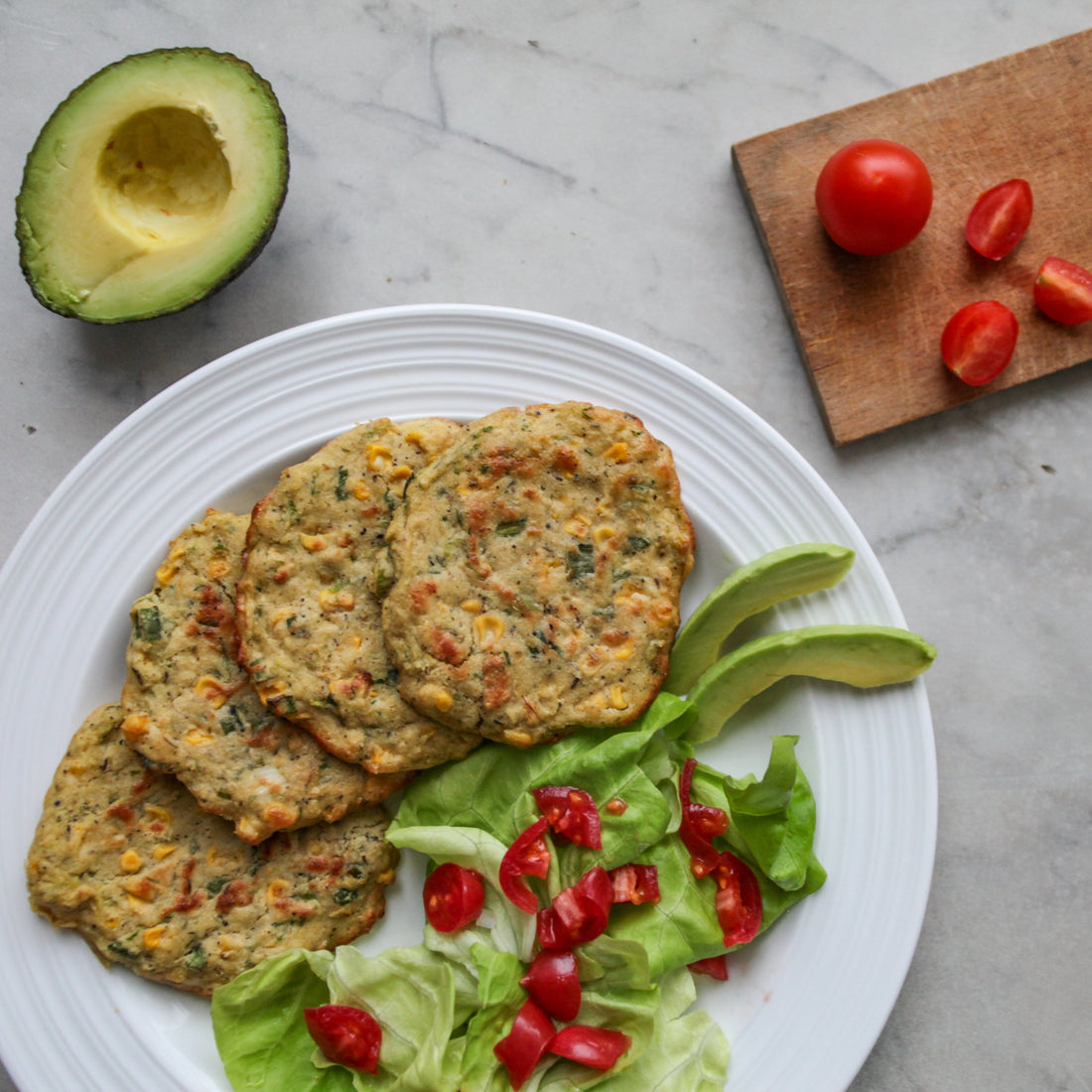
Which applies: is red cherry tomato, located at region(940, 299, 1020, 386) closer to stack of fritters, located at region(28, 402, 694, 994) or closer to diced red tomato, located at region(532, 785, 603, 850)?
stack of fritters, located at region(28, 402, 694, 994)

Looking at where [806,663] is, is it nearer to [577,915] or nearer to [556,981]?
[577,915]

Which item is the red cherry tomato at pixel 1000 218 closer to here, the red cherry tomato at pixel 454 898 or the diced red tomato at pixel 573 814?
the diced red tomato at pixel 573 814

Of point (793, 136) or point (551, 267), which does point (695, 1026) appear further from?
point (793, 136)

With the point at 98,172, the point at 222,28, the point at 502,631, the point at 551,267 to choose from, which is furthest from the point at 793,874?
the point at 222,28

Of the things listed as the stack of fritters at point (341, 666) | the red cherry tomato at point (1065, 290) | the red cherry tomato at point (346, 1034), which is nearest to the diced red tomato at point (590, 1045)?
the red cherry tomato at point (346, 1034)

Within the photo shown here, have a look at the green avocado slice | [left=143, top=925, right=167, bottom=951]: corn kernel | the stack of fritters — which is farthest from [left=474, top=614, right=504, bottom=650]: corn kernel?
[left=143, top=925, right=167, bottom=951]: corn kernel
